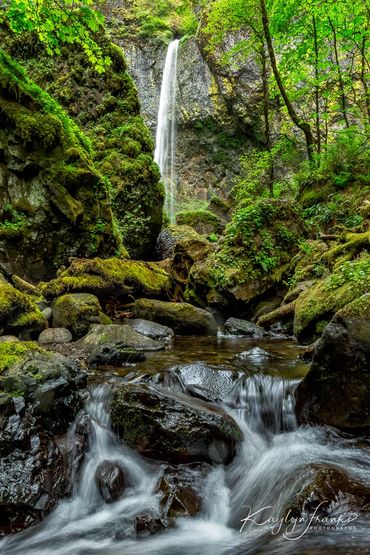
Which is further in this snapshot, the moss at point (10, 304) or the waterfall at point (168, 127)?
the waterfall at point (168, 127)

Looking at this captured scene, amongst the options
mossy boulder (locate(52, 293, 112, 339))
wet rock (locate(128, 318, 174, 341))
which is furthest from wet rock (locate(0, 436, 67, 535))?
wet rock (locate(128, 318, 174, 341))

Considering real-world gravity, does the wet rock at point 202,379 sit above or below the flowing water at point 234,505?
above

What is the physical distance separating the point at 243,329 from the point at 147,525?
5.26m

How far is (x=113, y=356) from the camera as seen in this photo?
18.2 ft

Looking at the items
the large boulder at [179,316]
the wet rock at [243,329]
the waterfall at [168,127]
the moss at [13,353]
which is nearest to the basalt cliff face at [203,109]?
the waterfall at [168,127]

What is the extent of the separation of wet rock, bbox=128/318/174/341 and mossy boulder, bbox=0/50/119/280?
9.25ft

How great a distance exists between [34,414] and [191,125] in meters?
28.9

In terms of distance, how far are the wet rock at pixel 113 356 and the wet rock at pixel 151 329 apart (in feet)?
5.74

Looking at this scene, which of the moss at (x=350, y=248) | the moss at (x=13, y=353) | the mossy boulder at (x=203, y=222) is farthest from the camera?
the mossy boulder at (x=203, y=222)

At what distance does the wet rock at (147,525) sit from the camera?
289 cm

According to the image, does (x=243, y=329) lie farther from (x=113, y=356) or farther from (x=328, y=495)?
(x=328, y=495)

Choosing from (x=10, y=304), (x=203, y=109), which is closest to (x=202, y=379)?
(x=10, y=304)

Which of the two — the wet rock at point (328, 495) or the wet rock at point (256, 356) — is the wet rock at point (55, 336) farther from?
the wet rock at point (328, 495)
